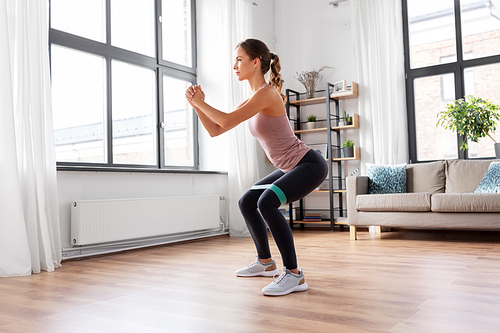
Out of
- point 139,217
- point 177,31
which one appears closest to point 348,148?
point 177,31

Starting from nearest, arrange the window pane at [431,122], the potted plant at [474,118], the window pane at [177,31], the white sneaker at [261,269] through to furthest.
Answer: the white sneaker at [261,269] → the potted plant at [474,118] → the window pane at [177,31] → the window pane at [431,122]

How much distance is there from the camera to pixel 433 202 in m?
3.67

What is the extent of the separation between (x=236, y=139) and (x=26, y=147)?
7.46 ft

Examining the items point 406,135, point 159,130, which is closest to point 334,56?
point 406,135

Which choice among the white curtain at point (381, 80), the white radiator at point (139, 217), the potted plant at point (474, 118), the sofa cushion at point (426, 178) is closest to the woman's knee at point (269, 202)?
the white radiator at point (139, 217)

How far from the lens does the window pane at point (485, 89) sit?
15.2 ft

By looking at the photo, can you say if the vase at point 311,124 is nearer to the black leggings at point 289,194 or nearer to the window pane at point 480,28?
the window pane at point 480,28

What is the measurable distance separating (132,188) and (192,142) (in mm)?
1271

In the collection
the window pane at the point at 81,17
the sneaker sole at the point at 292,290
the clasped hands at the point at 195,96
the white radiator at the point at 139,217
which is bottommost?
the sneaker sole at the point at 292,290

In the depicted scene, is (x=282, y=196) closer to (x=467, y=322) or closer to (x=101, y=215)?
(x=467, y=322)

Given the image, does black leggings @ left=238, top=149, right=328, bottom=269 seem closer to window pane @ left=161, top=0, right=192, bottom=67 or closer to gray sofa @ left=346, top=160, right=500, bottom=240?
gray sofa @ left=346, top=160, right=500, bottom=240

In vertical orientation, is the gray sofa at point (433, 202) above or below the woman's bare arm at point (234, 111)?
below

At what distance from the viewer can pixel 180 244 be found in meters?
4.08

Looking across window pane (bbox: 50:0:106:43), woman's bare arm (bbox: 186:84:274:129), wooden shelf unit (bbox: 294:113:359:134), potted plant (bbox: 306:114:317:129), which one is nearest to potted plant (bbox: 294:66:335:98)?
potted plant (bbox: 306:114:317:129)
